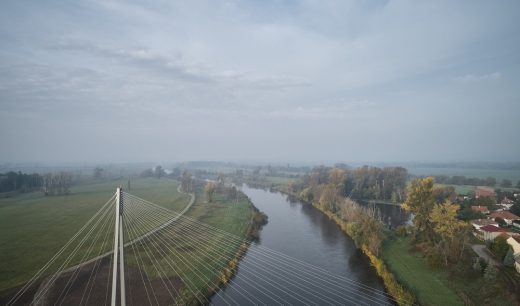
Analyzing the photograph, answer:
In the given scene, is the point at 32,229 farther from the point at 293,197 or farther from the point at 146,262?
the point at 293,197

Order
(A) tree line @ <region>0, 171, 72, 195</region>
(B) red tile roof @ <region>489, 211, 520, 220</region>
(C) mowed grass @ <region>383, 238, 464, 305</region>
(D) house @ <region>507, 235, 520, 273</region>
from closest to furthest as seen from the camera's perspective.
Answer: (C) mowed grass @ <region>383, 238, 464, 305</region>, (D) house @ <region>507, 235, 520, 273</region>, (B) red tile roof @ <region>489, 211, 520, 220</region>, (A) tree line @ <region>0, 171, 72, 195</region>

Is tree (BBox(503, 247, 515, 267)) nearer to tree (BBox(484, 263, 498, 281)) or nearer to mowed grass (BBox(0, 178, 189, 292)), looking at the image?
tree (BBox(484, 263, 498, 281))

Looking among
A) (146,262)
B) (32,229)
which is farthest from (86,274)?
(32,229)

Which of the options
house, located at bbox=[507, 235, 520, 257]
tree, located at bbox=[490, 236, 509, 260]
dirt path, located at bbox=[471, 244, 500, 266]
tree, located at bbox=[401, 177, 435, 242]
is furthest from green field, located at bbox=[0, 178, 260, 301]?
house, located at bbox=[507, 235, 520, 257]

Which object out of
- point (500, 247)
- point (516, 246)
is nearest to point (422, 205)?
point (500, 247)

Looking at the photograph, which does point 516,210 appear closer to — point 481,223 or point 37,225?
→ point 481,223
